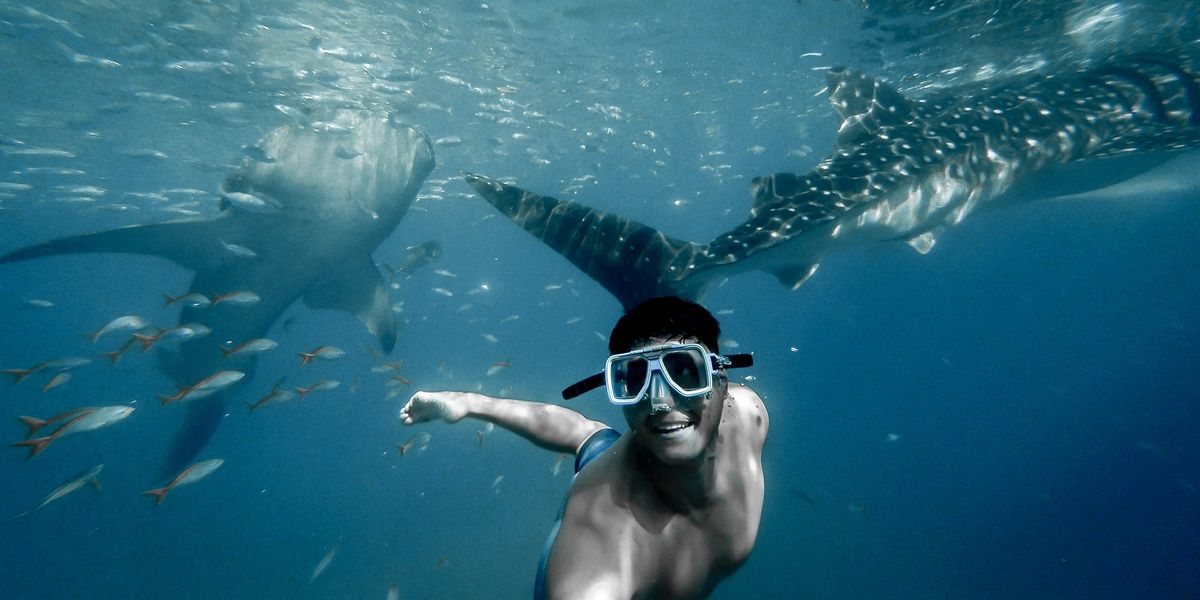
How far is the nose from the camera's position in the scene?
73.2 inches

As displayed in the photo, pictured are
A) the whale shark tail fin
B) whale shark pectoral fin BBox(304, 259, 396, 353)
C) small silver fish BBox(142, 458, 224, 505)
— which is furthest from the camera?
whale shark pectoral fin BBox(304, 259, 396, 353)

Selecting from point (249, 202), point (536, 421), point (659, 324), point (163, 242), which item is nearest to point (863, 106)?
point (536, 421)

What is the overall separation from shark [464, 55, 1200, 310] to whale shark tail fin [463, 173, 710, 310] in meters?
0.01

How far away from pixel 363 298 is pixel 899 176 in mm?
12151

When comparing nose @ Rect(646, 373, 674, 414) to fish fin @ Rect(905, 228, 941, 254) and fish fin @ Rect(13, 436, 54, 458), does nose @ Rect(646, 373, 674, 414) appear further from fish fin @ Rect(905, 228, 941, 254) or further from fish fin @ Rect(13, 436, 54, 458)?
fish fin @ Rect(905, 228, 941, 254)

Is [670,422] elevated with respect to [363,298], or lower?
elevated

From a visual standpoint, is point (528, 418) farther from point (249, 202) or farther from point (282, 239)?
point (282, 239)

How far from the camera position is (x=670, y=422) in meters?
1.90

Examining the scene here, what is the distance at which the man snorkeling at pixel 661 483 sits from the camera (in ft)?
6.30

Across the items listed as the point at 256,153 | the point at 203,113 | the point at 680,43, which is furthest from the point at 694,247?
the point at 203,113

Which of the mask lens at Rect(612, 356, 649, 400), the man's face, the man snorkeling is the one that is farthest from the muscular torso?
the mask lens at Rect(612, 356, 649, 400)

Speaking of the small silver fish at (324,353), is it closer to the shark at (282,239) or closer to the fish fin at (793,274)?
the shark at (282,239)

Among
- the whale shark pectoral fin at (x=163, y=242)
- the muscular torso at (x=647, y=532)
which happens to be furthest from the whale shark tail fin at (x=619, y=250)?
the whale shark pectoral fin at (x=163, y=242)

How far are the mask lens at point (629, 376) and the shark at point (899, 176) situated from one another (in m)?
2.81
